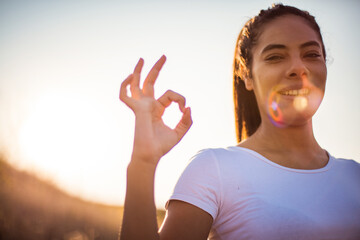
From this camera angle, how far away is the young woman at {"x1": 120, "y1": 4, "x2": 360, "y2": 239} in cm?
156

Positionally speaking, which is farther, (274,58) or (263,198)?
(274,58)

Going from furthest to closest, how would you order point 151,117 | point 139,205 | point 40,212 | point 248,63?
point 40,212, point 248,63, point 151,117, point 139,205

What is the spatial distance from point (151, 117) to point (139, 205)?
52 cm

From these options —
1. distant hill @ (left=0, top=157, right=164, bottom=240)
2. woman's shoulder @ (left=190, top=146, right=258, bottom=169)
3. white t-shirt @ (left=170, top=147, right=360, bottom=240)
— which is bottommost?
distant hill @ (left=0, top=157, right=164, bottom=240)

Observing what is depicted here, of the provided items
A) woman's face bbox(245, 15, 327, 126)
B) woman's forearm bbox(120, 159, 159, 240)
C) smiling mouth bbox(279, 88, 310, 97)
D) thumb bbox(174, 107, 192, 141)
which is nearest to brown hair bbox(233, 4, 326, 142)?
woman's face bbox(245, 15, 327, 126)

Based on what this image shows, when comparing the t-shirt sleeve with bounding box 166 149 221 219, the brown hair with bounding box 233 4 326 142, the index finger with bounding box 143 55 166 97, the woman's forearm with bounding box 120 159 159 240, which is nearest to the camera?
the woman's forearm with bounding box 120 159 159 240

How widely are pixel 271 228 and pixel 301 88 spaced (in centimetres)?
117

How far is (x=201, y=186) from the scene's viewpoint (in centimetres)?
165

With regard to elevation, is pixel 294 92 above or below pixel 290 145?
above

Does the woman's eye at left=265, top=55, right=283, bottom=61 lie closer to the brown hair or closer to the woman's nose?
the woman's nose

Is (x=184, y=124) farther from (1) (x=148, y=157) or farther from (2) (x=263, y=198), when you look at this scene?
(2) (x=263, y=198)

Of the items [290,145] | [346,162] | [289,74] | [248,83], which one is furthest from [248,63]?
[346,162]

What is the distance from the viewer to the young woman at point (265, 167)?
156 centimetres

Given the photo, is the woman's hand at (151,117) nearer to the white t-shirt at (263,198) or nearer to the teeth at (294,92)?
the white t-shirt at (263,198)
